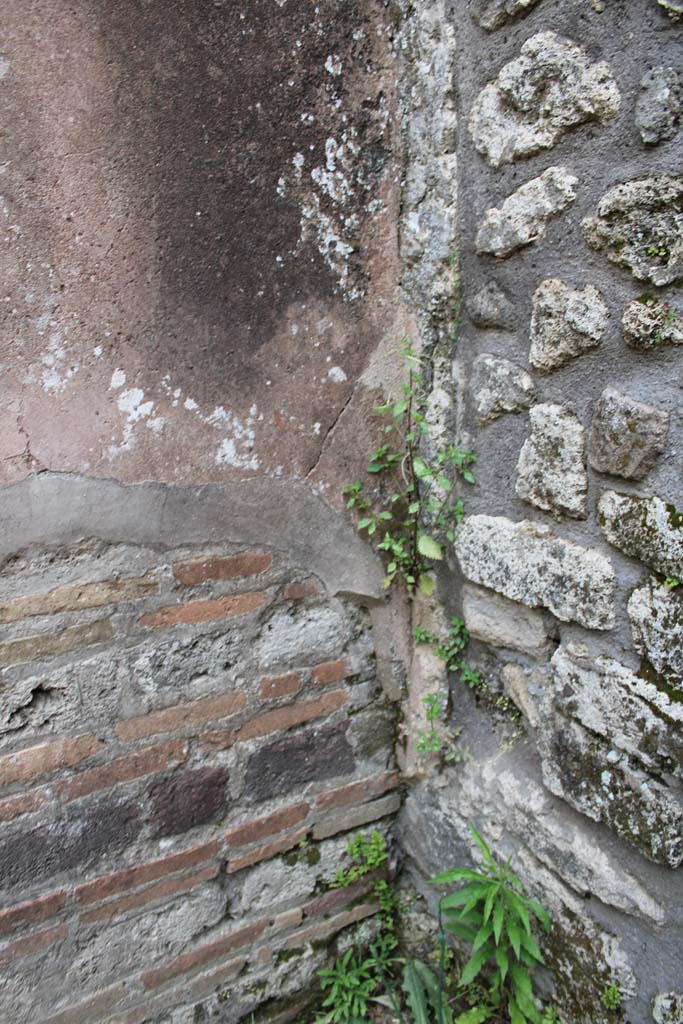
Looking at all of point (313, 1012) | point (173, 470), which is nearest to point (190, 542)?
point (173, 470)

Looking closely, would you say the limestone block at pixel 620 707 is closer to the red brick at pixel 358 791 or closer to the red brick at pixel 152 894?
the red brick at pixel 358 791

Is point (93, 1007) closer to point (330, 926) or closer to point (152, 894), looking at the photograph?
point (152, 894)

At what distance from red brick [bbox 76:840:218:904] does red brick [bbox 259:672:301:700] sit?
368 mm

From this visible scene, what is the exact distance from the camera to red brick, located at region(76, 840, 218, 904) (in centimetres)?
153

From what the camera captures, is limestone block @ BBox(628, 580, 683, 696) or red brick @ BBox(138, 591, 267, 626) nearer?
limestone block @ BBox(628, 580, 683, 696)

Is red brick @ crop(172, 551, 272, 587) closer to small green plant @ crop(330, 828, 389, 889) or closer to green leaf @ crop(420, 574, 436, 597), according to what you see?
green leaf @ crop(420, 574, 436, 597)

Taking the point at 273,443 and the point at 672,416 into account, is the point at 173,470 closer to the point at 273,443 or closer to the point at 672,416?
the point at 273,443

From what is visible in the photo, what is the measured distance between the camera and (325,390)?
163 centimetres

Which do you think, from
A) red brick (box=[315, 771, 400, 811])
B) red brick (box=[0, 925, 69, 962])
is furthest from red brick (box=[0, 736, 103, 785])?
red brick (box=[315, 771, 400, 811])

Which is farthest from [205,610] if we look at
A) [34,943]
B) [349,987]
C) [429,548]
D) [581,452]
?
[349,987]

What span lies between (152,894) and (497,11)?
197 cm

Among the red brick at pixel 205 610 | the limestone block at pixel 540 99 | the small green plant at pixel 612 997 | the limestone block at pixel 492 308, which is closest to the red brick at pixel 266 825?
the red brick at pixel 205 610

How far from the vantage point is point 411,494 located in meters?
1.76

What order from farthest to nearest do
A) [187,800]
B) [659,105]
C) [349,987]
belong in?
[349,987] → [187,800] → [659,105]
